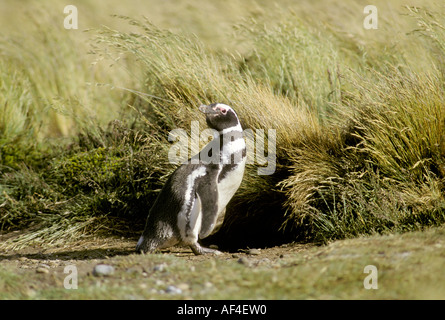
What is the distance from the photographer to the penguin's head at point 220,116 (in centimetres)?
412

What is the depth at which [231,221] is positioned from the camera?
508 centimetres

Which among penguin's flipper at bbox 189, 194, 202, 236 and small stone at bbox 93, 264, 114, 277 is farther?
penguin's flipper at bbox 189, 194, 202, 236

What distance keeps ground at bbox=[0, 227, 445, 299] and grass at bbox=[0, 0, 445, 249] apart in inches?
27.5

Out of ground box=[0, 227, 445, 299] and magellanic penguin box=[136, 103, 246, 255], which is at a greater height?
magellanic penguin box=[136, 103, 246, 255]

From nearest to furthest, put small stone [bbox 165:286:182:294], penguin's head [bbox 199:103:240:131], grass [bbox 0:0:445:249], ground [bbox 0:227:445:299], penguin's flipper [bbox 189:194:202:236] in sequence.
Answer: ground [bbox 0:227:445:299] < small stone [bbox 165:286:182:294] < penguin's flipper [bbox 189:194:202:236] < penguin's head [bbox 199:103:240:131] < grass [bbox 0:0:445:249]

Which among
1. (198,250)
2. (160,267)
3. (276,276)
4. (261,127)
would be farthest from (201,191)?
(261,127)

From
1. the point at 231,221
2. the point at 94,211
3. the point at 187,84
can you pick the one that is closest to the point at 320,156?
the point at 231,221

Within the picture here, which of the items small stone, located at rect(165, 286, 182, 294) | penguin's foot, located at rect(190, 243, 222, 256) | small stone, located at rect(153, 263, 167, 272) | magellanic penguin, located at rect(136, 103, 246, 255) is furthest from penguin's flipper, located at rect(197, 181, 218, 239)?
small stone, located at rect(165, 286, 182, 294)

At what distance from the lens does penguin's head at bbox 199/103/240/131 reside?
4.12m

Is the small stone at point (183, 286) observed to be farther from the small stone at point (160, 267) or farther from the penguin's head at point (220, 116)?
the penguin's head at point (220, 116)

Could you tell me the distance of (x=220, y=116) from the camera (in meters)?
4.14

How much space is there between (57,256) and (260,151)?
77.7 inches

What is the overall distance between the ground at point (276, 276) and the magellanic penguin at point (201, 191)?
28 centimetres

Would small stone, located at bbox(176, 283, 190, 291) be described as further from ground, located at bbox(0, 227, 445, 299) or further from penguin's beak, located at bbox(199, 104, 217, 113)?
penguin's beak, located at bbox(199, 104, 217, 113)
